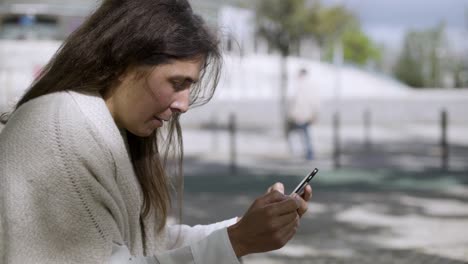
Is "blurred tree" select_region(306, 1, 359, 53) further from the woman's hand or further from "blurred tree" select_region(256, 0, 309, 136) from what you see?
the woman's hand

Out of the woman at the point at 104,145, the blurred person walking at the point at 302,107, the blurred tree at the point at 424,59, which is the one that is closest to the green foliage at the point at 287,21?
the blurred person walking at the point at 302,107

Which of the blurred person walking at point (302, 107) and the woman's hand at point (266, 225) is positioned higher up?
the woman's hand at point (266, 225)

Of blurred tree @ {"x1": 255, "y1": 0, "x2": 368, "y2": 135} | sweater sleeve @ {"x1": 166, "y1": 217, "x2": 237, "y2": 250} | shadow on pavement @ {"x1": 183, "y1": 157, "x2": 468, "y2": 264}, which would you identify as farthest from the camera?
blurred tree @ {"x1": 255, "y1": 0, "x2": 368, "y2": 135}

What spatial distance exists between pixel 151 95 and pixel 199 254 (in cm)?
39

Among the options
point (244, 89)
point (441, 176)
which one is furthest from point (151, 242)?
point (244, 89)

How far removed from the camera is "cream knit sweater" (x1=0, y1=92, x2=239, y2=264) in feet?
5.45

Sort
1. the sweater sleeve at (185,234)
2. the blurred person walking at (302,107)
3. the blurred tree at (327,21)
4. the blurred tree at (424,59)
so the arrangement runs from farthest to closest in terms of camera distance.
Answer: the blurred tree at (424,59) → the blurred tree at (327,21) → the blurred person walking at (302,107) → the sweater sleeve at (185,234)

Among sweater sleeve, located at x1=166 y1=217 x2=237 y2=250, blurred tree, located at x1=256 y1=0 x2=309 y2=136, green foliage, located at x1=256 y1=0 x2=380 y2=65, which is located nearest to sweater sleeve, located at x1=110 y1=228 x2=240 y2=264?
sweater sleeve, located at x1=166 y1=217 x2=237 y2=250

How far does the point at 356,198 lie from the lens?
9.09 metres

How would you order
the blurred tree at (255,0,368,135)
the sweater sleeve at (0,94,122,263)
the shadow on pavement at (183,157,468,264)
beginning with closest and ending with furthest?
the sweater sleeve at (0,94,122,263), the shadow on pavement at (183,157,468,264), the blurred tree at (255,0,368,135)

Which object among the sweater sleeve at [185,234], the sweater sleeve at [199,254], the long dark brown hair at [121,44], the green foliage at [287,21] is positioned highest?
the green foliage at [287,21]

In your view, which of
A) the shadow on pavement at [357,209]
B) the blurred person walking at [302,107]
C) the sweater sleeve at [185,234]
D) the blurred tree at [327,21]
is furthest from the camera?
the blurred tree at [327,21]

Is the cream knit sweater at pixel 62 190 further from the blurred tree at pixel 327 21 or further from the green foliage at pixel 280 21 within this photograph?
the blurred tree at pixel 327 21

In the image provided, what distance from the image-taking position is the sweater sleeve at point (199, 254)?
1.75 meters
